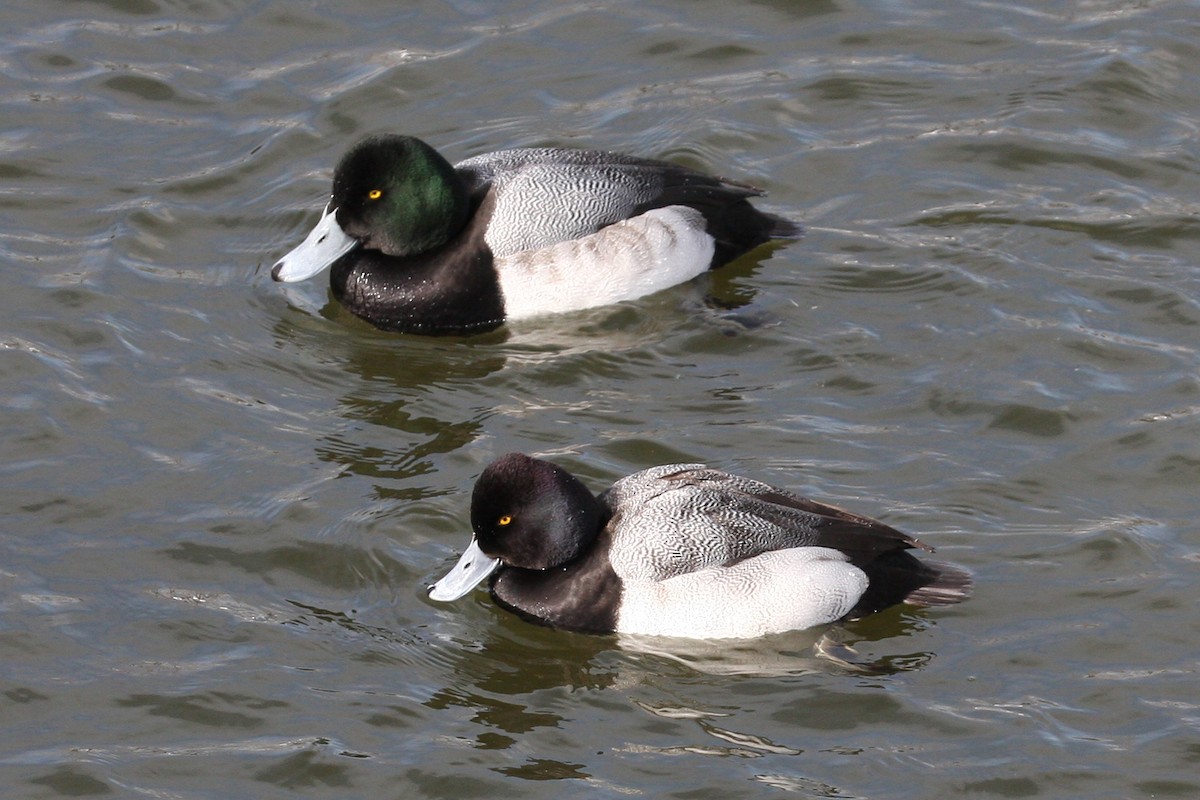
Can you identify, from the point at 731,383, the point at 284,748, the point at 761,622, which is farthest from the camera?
the point at 731,383

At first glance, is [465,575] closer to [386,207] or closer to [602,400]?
[602,400]

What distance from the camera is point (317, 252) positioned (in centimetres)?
1101

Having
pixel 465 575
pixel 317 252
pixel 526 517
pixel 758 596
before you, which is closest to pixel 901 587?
pixel 758 596

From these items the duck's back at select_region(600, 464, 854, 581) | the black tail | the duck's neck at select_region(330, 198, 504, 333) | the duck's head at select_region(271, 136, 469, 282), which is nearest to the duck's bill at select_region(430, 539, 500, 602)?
the duck's back at select_region(600, 464, 854, 581)

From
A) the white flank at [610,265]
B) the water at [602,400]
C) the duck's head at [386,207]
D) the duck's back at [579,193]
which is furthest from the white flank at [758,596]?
the duck's head at [386,207]

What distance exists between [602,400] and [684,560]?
1997 millimetres

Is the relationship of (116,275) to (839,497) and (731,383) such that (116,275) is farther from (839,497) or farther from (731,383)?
(839,497)

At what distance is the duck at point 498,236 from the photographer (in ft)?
35.5

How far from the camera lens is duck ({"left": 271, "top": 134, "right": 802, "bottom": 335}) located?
10.8m

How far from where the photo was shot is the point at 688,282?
1109cm

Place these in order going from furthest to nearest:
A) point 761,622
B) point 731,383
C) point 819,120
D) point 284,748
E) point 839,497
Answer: point 819,120, point 731,383, point 839,497, point 761,622, point 284,748

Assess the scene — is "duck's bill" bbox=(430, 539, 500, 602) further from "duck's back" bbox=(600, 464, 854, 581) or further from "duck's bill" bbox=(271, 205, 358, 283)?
"duck's bill" bbox=(271, 205, 358, 283)

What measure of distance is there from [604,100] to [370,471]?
432cm

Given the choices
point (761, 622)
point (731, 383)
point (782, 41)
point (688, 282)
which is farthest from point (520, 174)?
point (761, 622)
